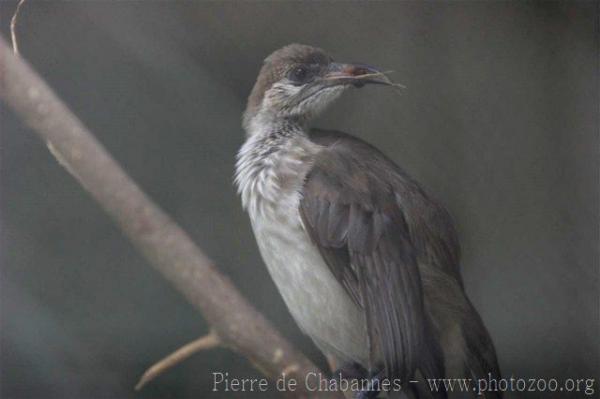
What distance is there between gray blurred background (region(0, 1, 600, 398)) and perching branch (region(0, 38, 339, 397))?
0.03 m

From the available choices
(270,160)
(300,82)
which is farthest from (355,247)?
(300,82)

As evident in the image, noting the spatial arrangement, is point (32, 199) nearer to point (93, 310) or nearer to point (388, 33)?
point (93, 310)

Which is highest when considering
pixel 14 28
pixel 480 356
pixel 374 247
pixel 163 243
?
pixel 14 28

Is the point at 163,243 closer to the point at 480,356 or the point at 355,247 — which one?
the point at 355,247

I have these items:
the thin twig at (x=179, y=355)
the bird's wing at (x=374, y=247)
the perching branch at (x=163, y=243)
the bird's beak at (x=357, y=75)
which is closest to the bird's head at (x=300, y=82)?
the bird's beak at (x=357, y=75)

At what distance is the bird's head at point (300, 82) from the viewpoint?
133 cm

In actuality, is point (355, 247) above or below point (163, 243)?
below

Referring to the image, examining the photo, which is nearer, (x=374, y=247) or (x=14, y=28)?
(x=374, y=247)

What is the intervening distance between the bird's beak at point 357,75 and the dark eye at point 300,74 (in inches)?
1.8

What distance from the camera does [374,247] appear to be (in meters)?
1.24

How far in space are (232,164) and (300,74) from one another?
0.20 metres

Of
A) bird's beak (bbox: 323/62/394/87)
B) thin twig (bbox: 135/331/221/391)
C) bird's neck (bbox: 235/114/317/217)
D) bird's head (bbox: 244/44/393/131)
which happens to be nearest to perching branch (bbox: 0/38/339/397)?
thin twig (bbox: 135/331/221/391)

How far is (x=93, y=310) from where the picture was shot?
1.32m

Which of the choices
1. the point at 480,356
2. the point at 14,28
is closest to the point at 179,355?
the point at 480,356
